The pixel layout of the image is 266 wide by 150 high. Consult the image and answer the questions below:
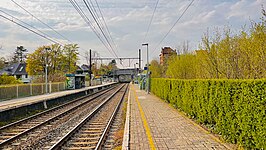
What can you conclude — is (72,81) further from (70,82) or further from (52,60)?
(52,60)

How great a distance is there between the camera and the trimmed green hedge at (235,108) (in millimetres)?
4871

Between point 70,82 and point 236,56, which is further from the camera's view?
point 70,82

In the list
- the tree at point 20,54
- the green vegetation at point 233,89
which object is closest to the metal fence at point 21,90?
the green vegetation at point 233,89

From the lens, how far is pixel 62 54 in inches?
2157

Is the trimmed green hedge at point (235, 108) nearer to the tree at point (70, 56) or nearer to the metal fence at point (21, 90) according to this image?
the metal fence at point (21, 90)

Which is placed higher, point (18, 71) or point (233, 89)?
point (18, 71)

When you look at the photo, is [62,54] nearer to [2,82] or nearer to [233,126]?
[2,82]

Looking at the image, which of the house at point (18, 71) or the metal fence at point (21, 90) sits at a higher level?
the house at point (18, 71)

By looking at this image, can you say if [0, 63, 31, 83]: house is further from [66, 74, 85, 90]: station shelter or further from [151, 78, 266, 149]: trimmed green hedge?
[151, 78, 266, 149]: trimmed green hedge

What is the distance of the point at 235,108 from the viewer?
19.5ft

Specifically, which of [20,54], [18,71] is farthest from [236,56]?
[20,54]

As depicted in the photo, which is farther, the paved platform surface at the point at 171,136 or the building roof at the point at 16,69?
the building roof at the point at 16,69

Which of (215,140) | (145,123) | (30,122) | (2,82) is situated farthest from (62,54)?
(215,140)

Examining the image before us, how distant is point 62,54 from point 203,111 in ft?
164
